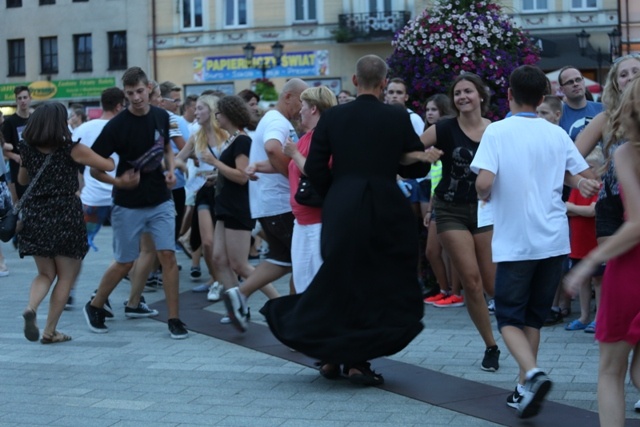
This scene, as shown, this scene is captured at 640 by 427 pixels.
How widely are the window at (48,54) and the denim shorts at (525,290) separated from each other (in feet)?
134

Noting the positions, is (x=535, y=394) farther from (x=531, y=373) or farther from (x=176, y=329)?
(x=176, y=329)

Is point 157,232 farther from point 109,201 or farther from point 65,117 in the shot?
point 109,201

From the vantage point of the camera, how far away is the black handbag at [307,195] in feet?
22.9

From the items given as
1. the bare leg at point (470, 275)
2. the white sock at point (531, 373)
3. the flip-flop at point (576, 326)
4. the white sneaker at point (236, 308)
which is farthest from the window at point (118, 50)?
the white sock at point (531, 373)

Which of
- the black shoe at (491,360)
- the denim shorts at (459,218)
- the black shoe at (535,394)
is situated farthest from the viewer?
the denim shorts at (459,218)

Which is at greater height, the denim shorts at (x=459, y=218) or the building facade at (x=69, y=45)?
the building facade at (x=69, y=45)

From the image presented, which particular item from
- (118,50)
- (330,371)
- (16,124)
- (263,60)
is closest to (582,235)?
(330,371)

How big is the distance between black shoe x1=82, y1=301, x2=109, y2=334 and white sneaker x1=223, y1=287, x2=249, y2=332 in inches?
51.6

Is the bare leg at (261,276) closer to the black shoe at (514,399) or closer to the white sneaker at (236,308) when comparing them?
the white sneaker at (236,308)

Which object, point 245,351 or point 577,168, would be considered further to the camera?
point 245,351

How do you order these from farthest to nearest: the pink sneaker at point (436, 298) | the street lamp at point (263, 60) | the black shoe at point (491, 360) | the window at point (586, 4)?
the window at point (586, 4), the street lamp at point (263, 60), the pink sneaker at point (436, 298), the black shoe at point (491, 360)

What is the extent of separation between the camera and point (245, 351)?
7.98 meters

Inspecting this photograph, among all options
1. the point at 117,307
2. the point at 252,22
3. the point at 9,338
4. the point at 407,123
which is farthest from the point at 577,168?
the point at 252,22

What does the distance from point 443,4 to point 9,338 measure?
222 inches
